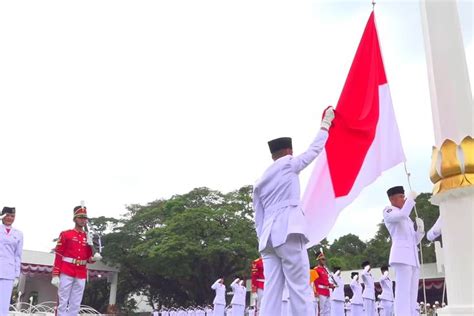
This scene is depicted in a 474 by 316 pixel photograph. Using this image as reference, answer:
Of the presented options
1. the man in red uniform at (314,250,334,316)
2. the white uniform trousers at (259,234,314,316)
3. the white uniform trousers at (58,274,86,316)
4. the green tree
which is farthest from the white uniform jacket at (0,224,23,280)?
the green tree

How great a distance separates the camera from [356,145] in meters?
4.93

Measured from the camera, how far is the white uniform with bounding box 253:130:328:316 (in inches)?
168

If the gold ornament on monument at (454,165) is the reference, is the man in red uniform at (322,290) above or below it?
below

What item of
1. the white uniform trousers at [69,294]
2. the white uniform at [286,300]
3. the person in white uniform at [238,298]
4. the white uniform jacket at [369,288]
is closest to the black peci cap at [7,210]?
the white uniform trousers at [69,294]

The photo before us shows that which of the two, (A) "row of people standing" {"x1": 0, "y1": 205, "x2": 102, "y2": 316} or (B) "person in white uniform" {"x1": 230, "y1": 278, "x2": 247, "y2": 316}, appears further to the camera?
(B) "person in white uniform" {"x1": 230, "y1": 278, "x2": 247, "y2": 316}

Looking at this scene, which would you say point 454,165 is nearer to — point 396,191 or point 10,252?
point 396,191

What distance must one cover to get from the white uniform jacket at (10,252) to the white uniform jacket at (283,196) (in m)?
5.21

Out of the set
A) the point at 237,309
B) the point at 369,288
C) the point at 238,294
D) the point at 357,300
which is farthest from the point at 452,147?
the point at 237,309

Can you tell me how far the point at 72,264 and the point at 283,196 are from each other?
3.87m

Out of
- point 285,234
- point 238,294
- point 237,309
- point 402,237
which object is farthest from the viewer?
point 237,309

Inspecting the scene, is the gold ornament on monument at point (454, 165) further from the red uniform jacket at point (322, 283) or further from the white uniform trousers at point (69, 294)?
the red uniform jacket at point (322, 283)

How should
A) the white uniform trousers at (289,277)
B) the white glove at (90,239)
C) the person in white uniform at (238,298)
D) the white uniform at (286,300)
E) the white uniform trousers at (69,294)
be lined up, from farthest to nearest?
1. the person in white uniform at (238,298)
2. the white glove at (90,239)
3. the white uniform trousers at (69,294)
4. the white uniform at (286,300)
5. the white uniform trousers at (289,277)

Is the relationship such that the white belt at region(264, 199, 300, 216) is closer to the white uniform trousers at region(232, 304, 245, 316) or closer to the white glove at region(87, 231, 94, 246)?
the white glove at region(87, 231, 94, 246)

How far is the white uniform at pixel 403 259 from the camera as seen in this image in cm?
588
